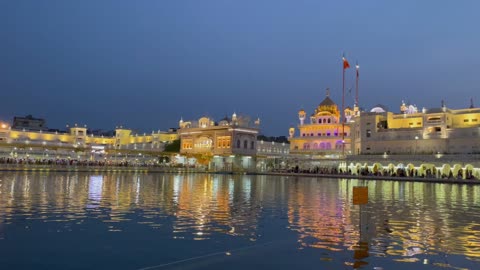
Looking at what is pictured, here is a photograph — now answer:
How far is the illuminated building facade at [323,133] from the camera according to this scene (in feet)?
286

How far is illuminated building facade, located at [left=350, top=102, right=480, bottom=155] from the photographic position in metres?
63.5

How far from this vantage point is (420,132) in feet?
226

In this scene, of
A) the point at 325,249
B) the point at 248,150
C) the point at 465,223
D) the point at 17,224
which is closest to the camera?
the point at 325,249

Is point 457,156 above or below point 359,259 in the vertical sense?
above

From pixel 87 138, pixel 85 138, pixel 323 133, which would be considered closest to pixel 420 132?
pixel 323 133

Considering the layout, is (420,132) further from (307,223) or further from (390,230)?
(390,230)

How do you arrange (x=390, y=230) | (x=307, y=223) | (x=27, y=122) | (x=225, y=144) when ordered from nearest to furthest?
(x=390, y=230)
(x=307, y=223)
(x=225, y=144)
(x=27, y=122)

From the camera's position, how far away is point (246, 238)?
416 inches

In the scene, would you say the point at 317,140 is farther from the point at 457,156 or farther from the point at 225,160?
the point at 457,156

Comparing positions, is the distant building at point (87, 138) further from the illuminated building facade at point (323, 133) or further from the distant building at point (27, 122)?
the illuminated building facade at point (323, 133)

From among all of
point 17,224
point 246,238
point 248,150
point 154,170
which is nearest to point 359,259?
point 246,238

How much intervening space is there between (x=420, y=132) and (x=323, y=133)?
2460 cm

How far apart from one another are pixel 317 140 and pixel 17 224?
81.9 metres

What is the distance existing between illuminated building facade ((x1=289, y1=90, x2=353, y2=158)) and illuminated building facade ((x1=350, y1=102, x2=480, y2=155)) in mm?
8244
